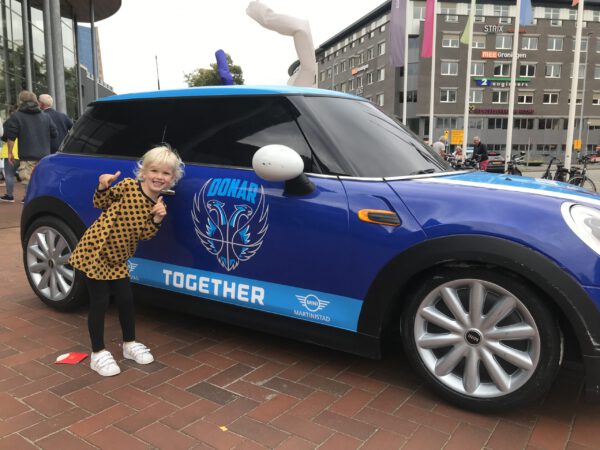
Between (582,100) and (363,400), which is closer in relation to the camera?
(363,400)

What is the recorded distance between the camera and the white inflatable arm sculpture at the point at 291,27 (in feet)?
28.2

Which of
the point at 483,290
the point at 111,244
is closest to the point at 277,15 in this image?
the point at 111,244

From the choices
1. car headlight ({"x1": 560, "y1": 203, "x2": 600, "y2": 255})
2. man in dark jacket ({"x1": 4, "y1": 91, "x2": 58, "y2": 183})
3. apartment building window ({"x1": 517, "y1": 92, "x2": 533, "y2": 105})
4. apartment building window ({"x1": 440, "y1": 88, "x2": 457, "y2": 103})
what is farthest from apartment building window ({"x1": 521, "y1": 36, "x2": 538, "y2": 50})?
car headlight ({"x1": 560, "y1": 203, "x2": 600, "y2": 255})

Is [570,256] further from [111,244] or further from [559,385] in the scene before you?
[111,244]

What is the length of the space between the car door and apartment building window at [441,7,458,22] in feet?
212

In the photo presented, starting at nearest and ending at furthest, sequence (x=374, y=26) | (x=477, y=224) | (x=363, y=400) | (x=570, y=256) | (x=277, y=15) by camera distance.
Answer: (x=570, y=256) → (x=477, y=224) → (x=363, y=400) → (x=277, y=15) → (x=374, y=26)

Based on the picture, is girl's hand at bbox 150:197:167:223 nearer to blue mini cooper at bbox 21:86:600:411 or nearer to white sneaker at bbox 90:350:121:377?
blue mini cooper at bbox 21:86:600:411

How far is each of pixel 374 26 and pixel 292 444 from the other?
7189 centimetres

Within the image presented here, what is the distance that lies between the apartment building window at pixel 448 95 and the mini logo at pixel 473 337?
207 feet

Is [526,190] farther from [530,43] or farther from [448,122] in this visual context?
[530,43]

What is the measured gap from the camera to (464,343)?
8.10 feet

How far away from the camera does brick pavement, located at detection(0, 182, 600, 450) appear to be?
2295 mm

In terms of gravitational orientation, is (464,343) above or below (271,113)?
below

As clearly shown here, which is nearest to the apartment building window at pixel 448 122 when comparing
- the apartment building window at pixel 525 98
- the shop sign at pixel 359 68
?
the apartment building window at pixel 525 98
